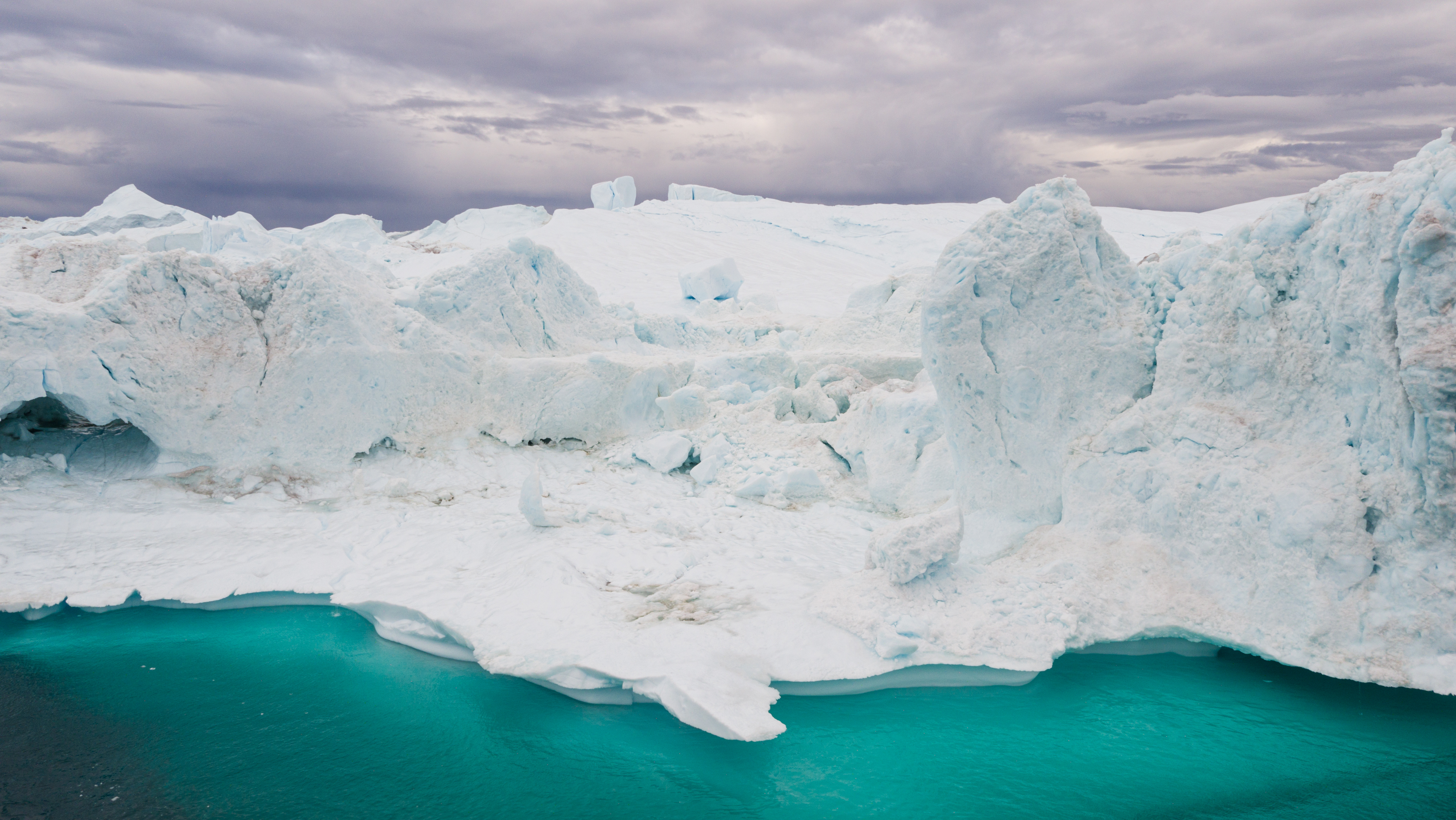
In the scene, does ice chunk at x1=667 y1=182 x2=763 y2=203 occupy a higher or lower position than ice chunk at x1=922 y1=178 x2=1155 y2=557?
higher

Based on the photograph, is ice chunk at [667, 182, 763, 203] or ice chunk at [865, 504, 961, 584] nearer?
ice chunk at [865, 504, 961, 584]

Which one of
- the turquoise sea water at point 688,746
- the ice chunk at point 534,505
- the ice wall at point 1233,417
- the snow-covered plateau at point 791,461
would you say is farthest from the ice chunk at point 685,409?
the turquoise sea water at point 688,746

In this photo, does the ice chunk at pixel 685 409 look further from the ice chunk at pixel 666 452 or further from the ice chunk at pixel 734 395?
the ice chunk at pixel 666 452

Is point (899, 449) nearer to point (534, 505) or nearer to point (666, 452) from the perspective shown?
point (666, 452)

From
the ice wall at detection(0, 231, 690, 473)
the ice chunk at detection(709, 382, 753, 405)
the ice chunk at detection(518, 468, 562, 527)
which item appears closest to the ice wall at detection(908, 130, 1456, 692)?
the ice chunk at detection(518, 468, 562, 527)

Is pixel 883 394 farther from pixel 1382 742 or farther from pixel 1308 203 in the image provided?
pixel 1382 742

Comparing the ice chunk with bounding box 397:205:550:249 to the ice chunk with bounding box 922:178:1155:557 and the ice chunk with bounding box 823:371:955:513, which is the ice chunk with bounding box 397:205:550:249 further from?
the ice chunk with bounding box 922:178:1155:557

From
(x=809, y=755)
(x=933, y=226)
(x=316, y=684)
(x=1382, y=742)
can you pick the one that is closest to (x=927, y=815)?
(x=809, y=755)
